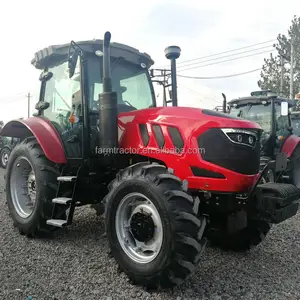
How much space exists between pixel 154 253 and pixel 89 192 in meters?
1.53

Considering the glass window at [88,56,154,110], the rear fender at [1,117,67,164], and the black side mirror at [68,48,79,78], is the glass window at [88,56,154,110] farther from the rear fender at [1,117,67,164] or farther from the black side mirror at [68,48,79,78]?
the rear fender at [1,117,67,164]

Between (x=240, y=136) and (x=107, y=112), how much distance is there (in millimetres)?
1379

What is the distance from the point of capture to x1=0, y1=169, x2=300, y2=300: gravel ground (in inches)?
110

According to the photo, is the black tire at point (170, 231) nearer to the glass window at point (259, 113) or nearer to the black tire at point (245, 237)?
the black tire at point (245, 237)

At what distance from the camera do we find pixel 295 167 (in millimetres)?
7926

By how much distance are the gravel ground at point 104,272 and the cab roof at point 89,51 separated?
2.36 meters

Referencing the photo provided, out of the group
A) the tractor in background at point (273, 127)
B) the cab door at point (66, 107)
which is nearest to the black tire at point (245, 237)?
the cab door at point (66, 107)

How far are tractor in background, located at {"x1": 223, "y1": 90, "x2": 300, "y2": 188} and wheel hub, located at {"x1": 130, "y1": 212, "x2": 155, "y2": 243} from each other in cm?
509

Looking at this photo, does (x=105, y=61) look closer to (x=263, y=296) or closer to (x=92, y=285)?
(x=92, y=285)

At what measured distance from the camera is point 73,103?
4094 millimetres

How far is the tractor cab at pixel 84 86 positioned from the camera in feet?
12.9

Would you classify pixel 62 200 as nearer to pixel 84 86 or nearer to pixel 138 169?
pixel 138 169

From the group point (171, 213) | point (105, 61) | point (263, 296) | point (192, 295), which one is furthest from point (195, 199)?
point (105, 61)

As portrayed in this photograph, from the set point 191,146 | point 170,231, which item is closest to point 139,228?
point 170,231
